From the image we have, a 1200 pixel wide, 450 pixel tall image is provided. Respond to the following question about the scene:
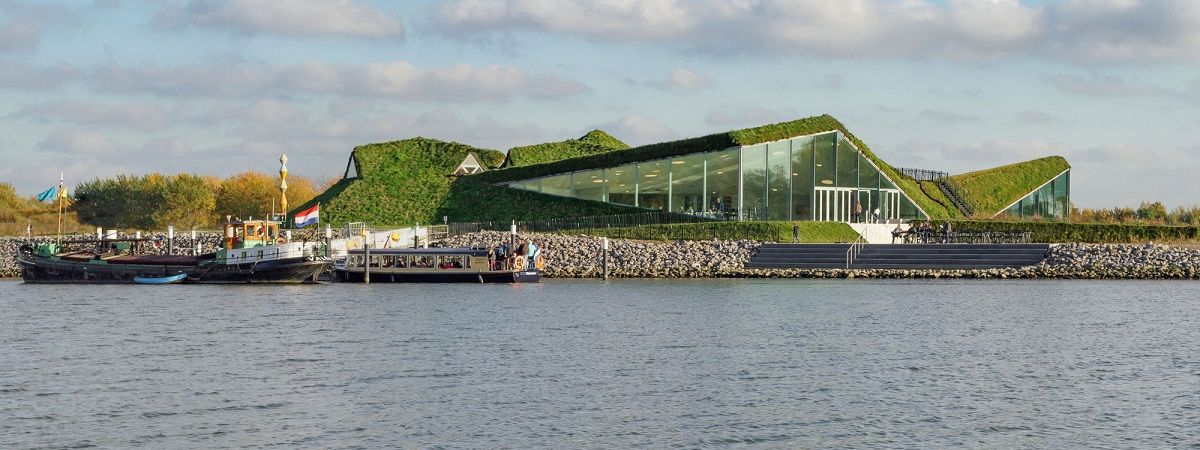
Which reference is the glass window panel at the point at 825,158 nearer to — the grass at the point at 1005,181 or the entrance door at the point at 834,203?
the entrance door at the point at 834,203

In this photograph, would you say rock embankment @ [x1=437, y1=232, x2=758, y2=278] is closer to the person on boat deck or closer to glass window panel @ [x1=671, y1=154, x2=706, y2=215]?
the person on boat deck

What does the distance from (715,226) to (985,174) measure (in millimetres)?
22664

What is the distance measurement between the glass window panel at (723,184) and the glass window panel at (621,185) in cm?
516

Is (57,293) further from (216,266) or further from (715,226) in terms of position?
(715,226)

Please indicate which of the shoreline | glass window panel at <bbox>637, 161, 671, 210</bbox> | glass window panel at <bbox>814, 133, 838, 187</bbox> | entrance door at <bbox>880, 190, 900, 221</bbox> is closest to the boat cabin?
the shoreline

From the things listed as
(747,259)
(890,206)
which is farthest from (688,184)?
(890,206)

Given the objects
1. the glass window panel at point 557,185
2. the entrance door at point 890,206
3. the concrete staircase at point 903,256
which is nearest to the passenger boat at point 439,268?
the concrete staircase at point 903,256

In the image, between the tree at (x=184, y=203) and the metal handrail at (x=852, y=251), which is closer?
the metal handrail at (x=852, y=251)

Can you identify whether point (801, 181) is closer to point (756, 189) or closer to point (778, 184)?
point (778, 184)

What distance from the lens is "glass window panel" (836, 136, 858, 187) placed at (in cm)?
7106

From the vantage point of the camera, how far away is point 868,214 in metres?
71.8

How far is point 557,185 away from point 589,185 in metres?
2.46

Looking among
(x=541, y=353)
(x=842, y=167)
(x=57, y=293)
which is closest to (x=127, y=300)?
(x=57, y=293)

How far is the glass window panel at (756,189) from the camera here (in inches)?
2739
